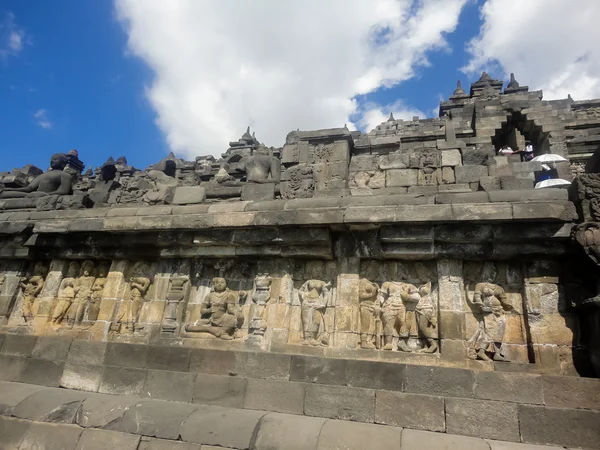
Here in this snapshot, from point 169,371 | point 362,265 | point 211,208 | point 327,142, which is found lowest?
point 169,371

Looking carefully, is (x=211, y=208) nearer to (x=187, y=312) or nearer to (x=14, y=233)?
(x=187, y=312)

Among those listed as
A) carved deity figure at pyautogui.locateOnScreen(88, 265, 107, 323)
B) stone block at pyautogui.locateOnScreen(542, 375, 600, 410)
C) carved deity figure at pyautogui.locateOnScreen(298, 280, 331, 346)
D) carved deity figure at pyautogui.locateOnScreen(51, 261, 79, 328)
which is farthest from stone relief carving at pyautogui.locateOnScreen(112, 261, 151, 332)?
stone block at pyautogui.locateOnScreen(542, 375, 600, 410)

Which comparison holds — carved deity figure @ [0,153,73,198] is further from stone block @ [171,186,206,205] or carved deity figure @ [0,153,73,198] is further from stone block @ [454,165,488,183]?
stone block @ [454,165,488,183]

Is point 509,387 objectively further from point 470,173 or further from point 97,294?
point 97,294

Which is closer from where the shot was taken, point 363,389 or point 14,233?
point 363,389

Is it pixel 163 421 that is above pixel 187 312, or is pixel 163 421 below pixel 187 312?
below

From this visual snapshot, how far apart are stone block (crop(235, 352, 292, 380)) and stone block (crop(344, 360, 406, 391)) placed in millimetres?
880

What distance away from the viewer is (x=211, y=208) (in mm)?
6750

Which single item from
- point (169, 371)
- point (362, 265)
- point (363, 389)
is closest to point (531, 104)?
point (362, 265)

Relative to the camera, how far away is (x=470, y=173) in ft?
21.2

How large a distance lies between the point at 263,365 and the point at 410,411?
2.04 metres

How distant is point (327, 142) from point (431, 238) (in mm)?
2800

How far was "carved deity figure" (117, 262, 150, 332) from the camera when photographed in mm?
6914

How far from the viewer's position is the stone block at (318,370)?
537 centimetres
